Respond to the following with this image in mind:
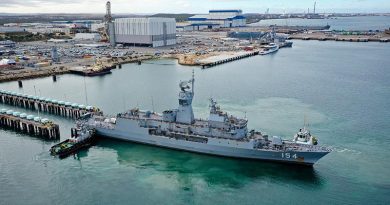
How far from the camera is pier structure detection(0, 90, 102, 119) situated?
50.4m

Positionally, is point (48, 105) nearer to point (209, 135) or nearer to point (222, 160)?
point (209, 135)

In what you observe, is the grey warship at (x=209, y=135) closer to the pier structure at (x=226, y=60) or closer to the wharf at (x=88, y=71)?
the wharf at (x=88, y=71)

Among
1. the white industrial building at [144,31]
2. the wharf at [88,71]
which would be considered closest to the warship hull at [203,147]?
the wharf at [88,71]

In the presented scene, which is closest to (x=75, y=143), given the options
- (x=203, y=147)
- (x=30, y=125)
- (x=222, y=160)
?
(x=30, y=125)

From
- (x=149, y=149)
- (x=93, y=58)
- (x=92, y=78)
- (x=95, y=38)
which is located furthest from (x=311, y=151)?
(x=95, y=38)

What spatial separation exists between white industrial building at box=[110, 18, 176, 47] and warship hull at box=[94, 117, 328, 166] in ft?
283

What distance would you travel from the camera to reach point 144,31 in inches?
4948

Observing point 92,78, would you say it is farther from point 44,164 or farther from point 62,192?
point 62,192

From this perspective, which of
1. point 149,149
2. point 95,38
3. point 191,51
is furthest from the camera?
point 95,38

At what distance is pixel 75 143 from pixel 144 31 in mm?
91097

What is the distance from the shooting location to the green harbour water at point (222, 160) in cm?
3061

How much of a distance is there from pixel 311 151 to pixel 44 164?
27.0m

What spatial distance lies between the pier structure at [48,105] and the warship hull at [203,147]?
23.9ft

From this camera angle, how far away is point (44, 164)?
120ft
